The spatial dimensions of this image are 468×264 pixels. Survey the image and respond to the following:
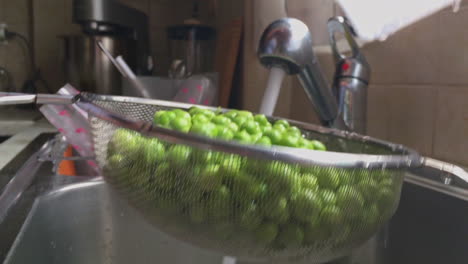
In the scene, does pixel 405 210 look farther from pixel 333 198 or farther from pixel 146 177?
pixel 146 177

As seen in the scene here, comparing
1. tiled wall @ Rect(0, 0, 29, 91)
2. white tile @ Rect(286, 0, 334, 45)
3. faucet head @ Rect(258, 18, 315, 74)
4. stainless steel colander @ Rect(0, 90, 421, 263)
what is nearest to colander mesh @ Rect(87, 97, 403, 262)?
stainless steel colander @ Rect(0, 90, 421, 263)

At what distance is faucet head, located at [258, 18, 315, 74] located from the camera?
548 millimetres

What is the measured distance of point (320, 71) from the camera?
1.94ft

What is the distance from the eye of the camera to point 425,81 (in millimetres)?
651

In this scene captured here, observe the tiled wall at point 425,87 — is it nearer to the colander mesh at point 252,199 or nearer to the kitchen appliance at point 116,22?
the colander mesh at point 252,199

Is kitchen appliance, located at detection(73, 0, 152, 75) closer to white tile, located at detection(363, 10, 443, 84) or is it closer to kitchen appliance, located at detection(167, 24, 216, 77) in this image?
kitchen appliance, located at detection(167, 24, 216, 77)

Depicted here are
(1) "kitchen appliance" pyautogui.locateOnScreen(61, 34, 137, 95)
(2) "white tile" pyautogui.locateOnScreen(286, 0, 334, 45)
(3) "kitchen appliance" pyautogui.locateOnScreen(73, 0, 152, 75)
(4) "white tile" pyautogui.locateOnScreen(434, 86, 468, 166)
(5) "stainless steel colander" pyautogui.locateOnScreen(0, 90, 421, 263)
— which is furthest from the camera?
(1) "kitchen appliance" pyautogui.locateOnScreen(61, 34, 137, 95)

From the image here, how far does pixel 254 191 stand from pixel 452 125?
0.43 m

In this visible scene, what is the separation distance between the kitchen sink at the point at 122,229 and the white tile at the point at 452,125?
0.06m

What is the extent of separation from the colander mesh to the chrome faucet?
0.82 ft

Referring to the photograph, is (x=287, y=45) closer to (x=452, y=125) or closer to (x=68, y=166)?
(x=452, y=125)

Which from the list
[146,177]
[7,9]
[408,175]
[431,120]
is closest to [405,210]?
[408,175]

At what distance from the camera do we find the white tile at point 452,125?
1.94 feet

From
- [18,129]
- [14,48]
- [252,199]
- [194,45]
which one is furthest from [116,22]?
[252,199]
